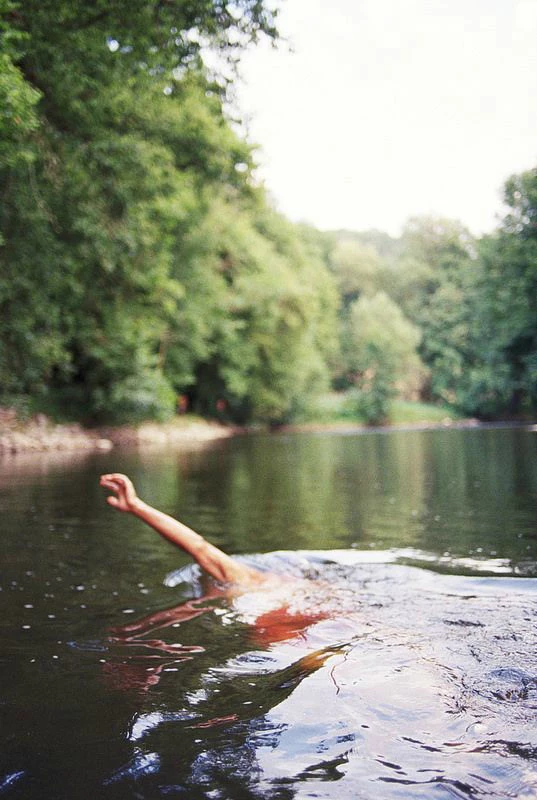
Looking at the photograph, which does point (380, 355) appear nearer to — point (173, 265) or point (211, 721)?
point (173, 265)

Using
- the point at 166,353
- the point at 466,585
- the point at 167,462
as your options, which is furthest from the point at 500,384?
the point at 466,585

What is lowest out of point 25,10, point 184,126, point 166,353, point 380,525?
point 380,525

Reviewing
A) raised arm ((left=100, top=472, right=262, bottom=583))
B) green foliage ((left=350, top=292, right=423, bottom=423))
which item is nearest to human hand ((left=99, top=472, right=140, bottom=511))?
raised arm ((left=100, top=472, right=262, bottom=583))

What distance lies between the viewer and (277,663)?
404cm

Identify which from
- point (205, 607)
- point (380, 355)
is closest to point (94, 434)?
point (205, 607)

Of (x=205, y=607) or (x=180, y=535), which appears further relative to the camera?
(x=180, y=535)

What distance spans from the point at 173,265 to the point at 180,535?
30942mm

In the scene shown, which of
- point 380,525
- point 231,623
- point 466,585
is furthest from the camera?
point 380,525

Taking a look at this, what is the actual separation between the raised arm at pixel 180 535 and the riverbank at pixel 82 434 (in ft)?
68.6

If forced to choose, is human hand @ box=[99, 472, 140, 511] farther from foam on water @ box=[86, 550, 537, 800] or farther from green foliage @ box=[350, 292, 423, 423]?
green foliage @ box=[350, 292, 423, 423]

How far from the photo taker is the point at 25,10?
1068 centimetres

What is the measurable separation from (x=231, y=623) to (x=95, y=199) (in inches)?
516

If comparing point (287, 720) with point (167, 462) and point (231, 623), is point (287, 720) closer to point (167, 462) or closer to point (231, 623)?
point (231, 623)

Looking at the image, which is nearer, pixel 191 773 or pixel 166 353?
pixel 191 773
